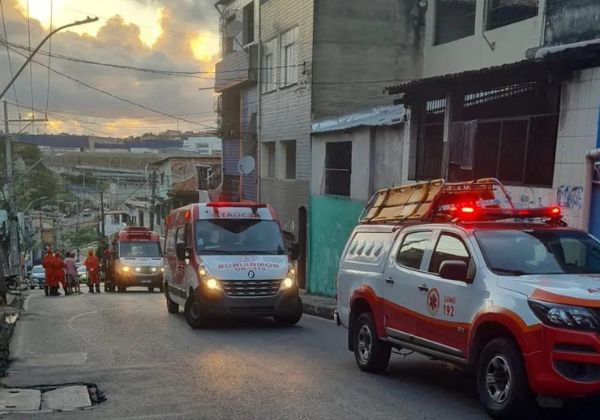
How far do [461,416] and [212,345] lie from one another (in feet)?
18.5

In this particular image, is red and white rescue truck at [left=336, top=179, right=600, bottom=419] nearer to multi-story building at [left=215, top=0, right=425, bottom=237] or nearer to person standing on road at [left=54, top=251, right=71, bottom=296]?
multi-story building at [left=215, top=0, right=425, bottom=237]

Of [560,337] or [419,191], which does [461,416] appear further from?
[419,191]

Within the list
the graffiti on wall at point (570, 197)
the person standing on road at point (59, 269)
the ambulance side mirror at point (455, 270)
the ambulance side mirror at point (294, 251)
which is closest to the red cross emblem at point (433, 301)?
the ambulance side mirror at point (455, 270)

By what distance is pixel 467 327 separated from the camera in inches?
254

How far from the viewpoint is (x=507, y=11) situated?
18.0 m

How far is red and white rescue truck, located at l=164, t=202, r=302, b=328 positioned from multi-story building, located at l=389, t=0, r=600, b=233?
4352 millimetres

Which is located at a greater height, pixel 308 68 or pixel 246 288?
pixel 308 68

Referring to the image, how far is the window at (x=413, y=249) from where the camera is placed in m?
A: 7.62

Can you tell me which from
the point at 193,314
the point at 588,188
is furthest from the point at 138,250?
the point at 588,188

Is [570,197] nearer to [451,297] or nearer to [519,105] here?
[519,105]

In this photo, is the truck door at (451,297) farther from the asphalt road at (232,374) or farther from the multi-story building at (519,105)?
the multi-story building at (519,105)

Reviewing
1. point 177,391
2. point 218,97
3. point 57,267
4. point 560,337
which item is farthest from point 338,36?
point 560,337

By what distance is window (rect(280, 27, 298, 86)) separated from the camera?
2456 cm

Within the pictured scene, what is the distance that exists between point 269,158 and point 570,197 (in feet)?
60.9
